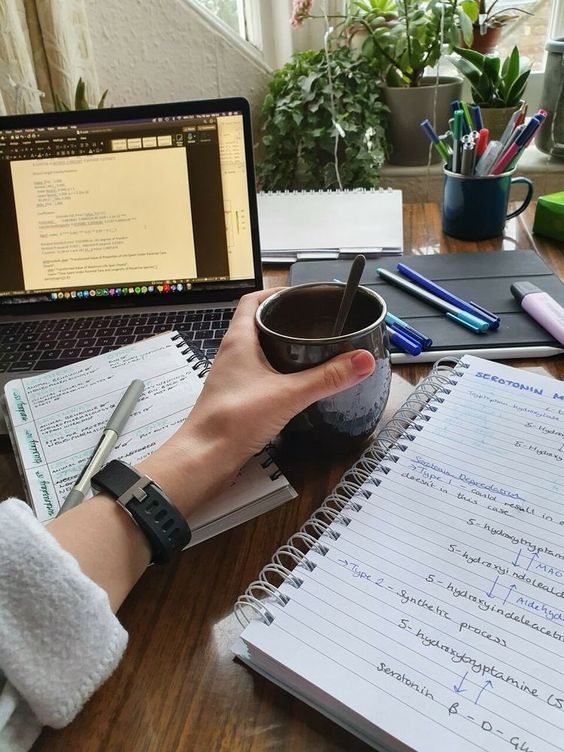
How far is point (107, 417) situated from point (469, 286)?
19.0 inches

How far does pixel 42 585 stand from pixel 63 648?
35mm

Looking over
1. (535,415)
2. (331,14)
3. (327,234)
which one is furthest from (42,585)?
(331,14)

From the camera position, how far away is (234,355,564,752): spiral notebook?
0.31 m

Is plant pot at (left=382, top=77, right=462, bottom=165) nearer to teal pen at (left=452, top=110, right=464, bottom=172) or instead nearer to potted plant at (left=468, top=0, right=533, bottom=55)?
potted plant at (left=468, top=0, right=533, bottom=55)

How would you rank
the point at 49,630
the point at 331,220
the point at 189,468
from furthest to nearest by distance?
the point at 331,220, the point at 189,468, the point at 49,630

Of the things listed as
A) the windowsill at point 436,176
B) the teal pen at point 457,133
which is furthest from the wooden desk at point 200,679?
the windowsill at point 436,176

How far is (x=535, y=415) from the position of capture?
506mm

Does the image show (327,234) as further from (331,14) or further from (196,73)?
(331,14)

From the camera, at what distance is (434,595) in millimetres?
363

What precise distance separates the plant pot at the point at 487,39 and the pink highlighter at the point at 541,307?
0.88 meters

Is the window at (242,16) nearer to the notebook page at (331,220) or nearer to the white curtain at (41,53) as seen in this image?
the white curtain at (41,53)

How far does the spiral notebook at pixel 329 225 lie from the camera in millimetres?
915

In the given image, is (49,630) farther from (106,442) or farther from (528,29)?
(528,29)

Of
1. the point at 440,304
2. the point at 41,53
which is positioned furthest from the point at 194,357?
the point at 41,53
